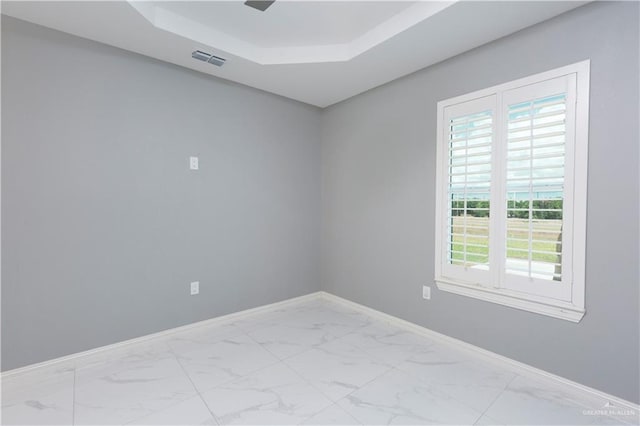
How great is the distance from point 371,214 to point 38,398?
9.78 feet

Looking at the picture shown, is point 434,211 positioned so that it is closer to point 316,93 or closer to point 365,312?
point 365,312

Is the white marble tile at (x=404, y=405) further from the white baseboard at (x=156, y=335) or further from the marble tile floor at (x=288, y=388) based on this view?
the white baseboard at (x=156, y=335)

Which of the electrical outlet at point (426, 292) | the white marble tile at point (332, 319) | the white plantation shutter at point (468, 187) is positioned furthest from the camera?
the white marble tile at point (332, 319)

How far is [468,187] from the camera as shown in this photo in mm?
2438

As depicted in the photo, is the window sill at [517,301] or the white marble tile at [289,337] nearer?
the window sill at [517,301]

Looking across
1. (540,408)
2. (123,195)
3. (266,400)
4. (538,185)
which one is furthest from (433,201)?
(123,195)

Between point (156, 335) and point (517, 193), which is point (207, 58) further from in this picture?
point (517, 193)

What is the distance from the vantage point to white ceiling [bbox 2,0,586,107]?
1.96 m

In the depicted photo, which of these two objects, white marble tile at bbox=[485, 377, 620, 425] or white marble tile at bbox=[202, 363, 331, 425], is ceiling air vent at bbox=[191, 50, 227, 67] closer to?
white marble tile at bbox=[202, 363, 331, 425]

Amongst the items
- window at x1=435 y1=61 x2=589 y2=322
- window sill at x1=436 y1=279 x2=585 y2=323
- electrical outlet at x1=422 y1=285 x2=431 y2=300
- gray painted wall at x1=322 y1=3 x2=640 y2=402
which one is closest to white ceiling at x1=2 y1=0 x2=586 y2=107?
gray painted wall at x1=322 y1=3 x2=640 y2=402

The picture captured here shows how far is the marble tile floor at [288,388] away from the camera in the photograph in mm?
1697

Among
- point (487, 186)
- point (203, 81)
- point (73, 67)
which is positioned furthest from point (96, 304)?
point (487, 186)

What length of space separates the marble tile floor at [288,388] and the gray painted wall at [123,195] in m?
0.36

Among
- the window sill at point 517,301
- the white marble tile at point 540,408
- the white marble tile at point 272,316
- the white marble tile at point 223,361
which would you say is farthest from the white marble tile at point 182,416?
the window sill at point 517,301
